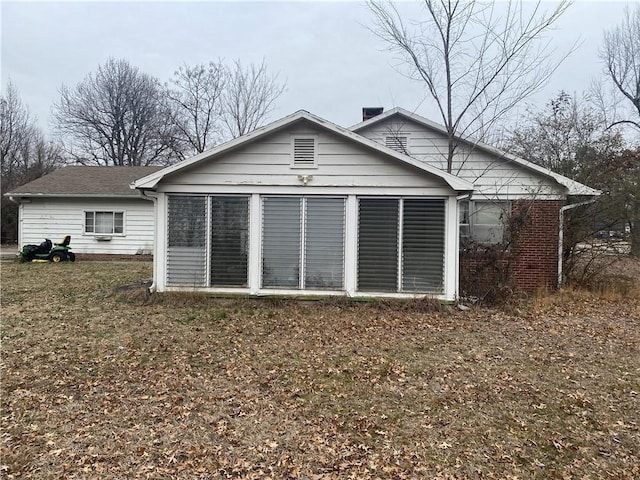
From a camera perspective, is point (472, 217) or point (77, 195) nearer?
point (472, 217)

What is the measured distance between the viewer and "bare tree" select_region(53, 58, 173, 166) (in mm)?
35688

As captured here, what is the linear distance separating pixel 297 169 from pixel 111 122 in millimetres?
33487

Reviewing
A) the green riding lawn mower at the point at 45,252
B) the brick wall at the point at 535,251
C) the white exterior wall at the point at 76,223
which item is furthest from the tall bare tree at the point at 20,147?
the brick wall at the point at 535,251

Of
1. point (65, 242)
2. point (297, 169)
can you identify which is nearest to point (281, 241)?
point (297, 169)

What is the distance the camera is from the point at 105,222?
1811 centimetres

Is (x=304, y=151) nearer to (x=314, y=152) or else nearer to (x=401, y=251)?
(x=314, y=152)

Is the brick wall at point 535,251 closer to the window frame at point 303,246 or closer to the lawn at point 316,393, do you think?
the lawn at point 316,393

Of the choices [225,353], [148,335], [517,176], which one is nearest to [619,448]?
[225,353]

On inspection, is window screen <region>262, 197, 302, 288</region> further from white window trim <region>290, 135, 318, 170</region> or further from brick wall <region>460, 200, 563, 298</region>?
brick wall <region>460, 200, 563, 298</region>

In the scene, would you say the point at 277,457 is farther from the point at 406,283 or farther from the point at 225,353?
the point at 406,283

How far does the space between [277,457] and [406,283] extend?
19.6 ft

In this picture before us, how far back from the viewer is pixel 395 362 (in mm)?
5543

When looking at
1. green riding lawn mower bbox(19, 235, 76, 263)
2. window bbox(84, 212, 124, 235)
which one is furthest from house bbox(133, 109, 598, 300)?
window bbox(84, 212, 124, 235)

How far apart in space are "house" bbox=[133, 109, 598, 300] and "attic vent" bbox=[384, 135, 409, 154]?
12.5 feet
